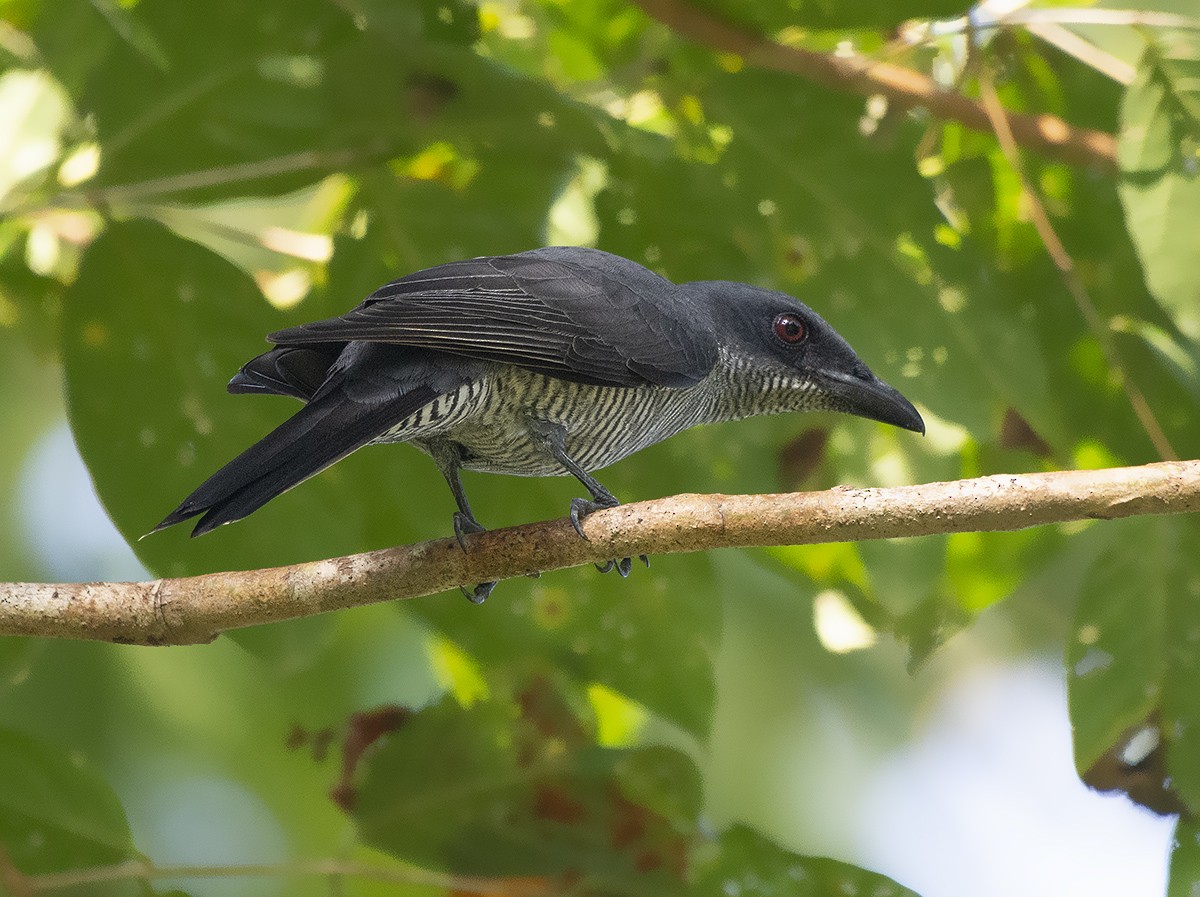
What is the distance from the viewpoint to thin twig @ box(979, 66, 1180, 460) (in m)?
3.49

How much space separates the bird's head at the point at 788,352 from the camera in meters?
3.11

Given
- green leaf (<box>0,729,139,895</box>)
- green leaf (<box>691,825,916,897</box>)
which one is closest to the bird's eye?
green leaf (<box>691,825,916,897</box>)

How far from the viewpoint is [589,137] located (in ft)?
10.9

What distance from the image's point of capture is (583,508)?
2.55m

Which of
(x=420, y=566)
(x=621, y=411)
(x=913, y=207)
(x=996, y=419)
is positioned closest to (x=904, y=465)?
(x=996, y=419)

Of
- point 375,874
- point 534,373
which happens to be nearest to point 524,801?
point 375,874

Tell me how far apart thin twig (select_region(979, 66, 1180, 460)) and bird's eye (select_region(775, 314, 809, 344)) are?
0.84m

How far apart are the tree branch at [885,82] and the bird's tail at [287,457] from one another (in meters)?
1.66

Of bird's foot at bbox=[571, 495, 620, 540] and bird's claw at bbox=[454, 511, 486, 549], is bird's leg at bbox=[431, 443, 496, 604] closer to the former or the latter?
bird's claw at bbox=[454, 511, 486, 549]

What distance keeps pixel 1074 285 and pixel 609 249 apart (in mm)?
1296

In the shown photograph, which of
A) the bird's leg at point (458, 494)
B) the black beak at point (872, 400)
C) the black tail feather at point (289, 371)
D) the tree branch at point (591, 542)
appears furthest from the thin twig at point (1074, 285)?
the black tail feather at point (289, 371)

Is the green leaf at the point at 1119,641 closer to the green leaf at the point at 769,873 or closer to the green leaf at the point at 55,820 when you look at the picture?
the green leaf at the point at 769,873

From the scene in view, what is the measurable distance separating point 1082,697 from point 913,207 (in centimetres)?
136

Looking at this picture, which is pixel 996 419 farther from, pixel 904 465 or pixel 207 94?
pixel 207 94
